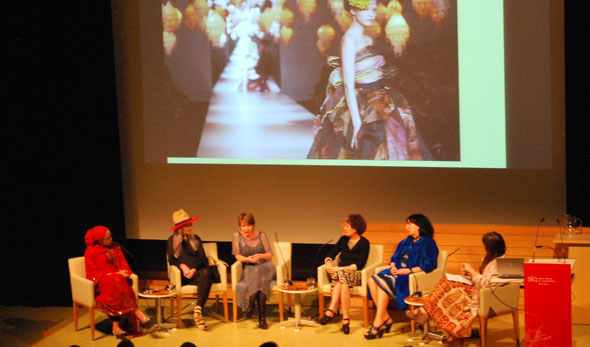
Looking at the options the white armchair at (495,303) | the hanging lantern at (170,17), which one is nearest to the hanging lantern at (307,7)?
the hanging lantern at (170,17)

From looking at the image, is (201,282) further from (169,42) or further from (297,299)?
(169,42)

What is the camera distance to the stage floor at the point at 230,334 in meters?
6.11

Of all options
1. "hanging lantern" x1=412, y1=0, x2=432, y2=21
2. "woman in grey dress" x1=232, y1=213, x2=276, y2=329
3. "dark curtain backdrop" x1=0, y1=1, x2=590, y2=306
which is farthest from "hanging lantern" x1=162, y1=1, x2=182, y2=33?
"hanging lantern" x1=412, y1=0, x2=432, y2=21

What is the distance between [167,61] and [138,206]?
156cm

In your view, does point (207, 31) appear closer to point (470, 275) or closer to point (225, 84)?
point (225, 84)

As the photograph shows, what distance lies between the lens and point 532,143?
266 inches

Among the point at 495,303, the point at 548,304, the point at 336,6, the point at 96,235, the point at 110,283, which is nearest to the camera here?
the point at 548,304

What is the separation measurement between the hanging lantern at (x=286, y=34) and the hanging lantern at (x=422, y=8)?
3.86ft

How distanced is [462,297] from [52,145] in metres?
3.96

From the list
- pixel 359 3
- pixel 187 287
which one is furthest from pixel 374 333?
pixel 359 3

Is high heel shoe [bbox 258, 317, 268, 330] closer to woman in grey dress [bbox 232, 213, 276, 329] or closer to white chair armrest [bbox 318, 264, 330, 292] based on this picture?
woman in grey dress [bbox 232, 213, 276, 329]

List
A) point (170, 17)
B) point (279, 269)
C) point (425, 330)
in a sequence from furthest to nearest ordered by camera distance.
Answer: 1. point (170, 17)
2. point (279, 269)
3. point (425, 330)

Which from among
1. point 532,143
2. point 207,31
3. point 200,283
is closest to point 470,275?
point 532,143

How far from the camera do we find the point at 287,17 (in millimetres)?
7141
